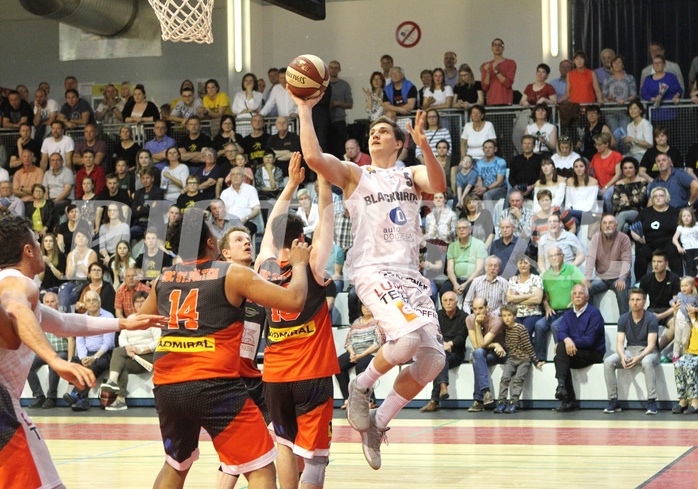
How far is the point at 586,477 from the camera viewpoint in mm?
7648

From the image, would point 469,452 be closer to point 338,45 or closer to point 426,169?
point 426,169

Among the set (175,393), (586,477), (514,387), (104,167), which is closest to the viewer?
(175,393)

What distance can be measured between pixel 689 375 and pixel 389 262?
252 inches

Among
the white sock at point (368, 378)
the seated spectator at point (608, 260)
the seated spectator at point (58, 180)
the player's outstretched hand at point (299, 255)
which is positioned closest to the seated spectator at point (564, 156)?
the seated spectator at point (608, 260)

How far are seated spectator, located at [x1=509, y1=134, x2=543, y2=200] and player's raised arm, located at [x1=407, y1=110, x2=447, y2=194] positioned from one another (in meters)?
8.56

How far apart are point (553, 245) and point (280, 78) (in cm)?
656

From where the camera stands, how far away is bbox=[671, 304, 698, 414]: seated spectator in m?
11.3

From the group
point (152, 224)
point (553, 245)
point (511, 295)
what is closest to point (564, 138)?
point (553, 245)

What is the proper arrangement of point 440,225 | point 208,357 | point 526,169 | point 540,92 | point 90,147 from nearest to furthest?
point 208,357
point 440,225
point 526,169
point 540,92
point 90,147

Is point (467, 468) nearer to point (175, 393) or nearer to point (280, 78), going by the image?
point (175, 393)

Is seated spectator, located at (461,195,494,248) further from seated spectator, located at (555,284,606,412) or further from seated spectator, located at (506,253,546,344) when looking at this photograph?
seated spectator, located at (555,284,606,412)

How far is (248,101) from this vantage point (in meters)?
17.3

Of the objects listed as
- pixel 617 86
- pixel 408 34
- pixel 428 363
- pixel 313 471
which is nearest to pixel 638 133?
pixel 617 86

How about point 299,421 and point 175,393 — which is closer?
point 175,393
